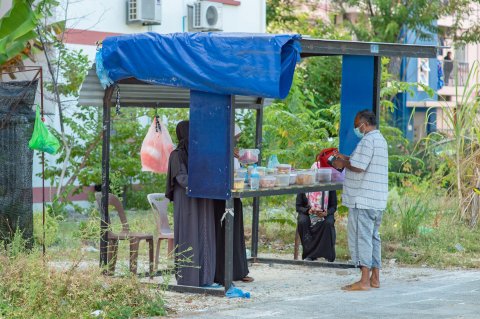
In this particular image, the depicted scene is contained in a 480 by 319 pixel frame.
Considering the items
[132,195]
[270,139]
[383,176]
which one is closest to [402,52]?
[383,176]

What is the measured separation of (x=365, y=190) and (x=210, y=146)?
5.87ft

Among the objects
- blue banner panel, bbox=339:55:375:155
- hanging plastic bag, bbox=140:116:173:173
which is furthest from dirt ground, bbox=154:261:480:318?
hanging plastic bag, bbox=140:116:173:173

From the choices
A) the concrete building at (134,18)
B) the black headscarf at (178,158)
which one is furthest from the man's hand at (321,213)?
the concrete building at (134,18)


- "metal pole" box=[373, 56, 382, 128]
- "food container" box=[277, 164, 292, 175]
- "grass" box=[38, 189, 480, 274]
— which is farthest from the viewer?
"grass" box=[38, 189, 480, 274]

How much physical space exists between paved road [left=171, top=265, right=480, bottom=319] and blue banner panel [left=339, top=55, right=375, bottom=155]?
1.67m

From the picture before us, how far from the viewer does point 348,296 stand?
10.4 meters

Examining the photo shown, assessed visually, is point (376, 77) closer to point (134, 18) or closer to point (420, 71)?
point (134, 18)

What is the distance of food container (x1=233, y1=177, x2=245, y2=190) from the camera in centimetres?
1032

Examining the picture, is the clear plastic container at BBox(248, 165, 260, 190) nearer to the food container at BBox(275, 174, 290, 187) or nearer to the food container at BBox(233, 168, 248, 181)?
the food container at BBox(233, 168, 248, 181)

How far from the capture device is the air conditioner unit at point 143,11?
20.4 meters

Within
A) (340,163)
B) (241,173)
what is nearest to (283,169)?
(340,163)

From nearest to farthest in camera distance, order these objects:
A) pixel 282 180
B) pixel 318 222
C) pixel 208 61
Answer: pixel 208 61
pixel 282 180
pixel 318 222

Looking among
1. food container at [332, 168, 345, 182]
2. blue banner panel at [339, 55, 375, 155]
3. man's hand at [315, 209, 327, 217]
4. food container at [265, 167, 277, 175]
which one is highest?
blue banner panel at [339, 55, 375, 155]

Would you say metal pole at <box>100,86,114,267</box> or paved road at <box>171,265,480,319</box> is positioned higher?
metal pole at <box>100,86,114,267</box>
